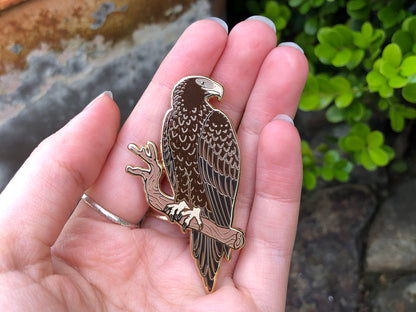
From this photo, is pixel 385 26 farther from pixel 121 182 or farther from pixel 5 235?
pixel 5 235

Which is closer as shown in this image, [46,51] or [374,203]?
[46,51]

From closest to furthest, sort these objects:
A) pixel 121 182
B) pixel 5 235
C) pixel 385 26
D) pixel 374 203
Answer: pixel 5 235 → pixel 121 182 → pixel 385 26 → pixel 374 203

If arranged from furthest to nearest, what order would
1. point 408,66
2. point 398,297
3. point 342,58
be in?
1. point 398,297
2. point 342,58
3. point 408,66

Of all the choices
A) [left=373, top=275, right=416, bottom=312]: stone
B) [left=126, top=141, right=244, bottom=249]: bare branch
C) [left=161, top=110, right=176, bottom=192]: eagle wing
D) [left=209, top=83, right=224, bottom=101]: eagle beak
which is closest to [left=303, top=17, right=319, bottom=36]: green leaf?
[left=209, top=83, right=224, bottom=101]: eagle beak

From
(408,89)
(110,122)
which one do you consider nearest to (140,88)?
(110,122)

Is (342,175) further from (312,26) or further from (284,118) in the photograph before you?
(312,26)

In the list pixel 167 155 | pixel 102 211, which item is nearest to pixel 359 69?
pixel 167 155
